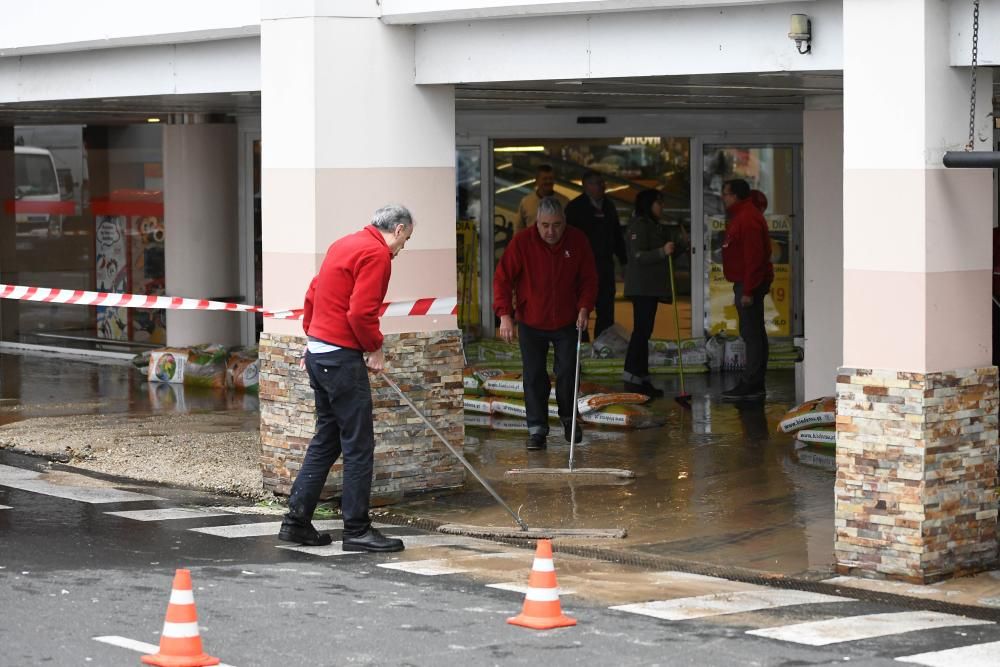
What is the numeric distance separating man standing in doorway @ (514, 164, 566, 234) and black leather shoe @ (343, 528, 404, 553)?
896 centimetres

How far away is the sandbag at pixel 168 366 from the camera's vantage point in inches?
661

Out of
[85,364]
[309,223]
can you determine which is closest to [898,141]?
[309,223]

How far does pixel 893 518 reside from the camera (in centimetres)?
844

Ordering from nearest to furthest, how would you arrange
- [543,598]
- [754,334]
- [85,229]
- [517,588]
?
[543,598]
[517,588]
[754,334]
[85,229]

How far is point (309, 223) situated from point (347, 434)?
71.5 inches

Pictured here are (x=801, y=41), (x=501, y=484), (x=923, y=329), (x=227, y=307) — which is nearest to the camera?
(x=923, y=329)

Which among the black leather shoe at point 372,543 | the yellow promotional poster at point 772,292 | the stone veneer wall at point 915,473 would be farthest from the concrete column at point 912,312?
the yellow promotional poster at point 772,292

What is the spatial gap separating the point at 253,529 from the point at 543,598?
309 cm

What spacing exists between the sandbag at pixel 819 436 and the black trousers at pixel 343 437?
13.7ft

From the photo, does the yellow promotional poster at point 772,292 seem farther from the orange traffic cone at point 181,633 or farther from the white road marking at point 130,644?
the orange traffic cone at point 181,633

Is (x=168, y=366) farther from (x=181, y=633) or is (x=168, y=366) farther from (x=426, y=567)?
(x=181, y=633)

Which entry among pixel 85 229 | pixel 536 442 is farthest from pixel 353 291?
pixel 85 229

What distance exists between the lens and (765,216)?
18562mm

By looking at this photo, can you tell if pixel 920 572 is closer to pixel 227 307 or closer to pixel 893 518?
pixel 893 518
